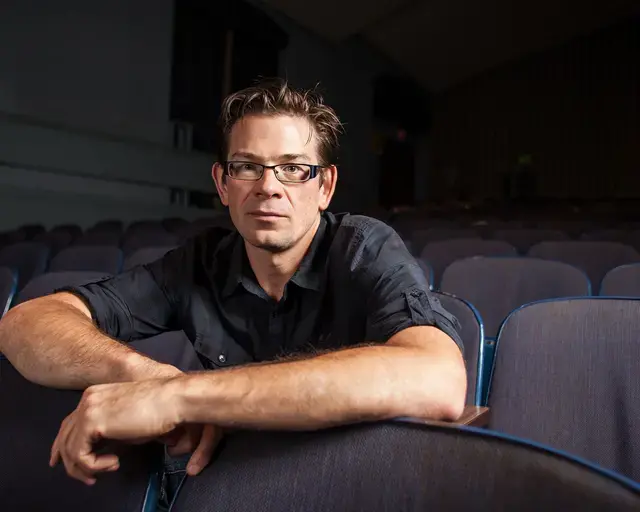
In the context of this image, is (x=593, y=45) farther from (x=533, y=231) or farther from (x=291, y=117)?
(x=291, y=117)

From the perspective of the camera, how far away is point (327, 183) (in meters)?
1.23

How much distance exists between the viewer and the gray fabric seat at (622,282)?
5.54ft

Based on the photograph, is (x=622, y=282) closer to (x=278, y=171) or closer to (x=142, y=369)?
(x=278, y=171)

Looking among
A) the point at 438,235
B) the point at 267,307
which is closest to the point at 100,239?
the point at 438,235

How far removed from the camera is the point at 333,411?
2.06ft

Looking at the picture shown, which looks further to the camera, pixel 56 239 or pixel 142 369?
pixel 56 239

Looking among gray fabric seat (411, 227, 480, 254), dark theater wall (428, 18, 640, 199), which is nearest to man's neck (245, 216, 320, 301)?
gray fabric seat (411, 227, 480, 254)

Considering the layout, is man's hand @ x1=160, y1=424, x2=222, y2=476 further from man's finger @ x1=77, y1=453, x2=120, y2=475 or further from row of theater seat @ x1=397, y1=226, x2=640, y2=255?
row of theater seat @ x1=397, y1=226, x2=640, y2=255

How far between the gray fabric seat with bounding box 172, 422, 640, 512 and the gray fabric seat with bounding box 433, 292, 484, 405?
73 cm

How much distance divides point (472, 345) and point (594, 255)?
Answer: 123cm

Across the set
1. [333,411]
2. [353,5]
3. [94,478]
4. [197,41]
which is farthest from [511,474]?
[353,5]

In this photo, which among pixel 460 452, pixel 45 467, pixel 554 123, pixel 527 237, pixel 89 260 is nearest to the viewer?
pixel 460 452

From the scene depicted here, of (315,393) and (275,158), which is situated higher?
(275,158)

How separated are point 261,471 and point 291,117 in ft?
2.51
